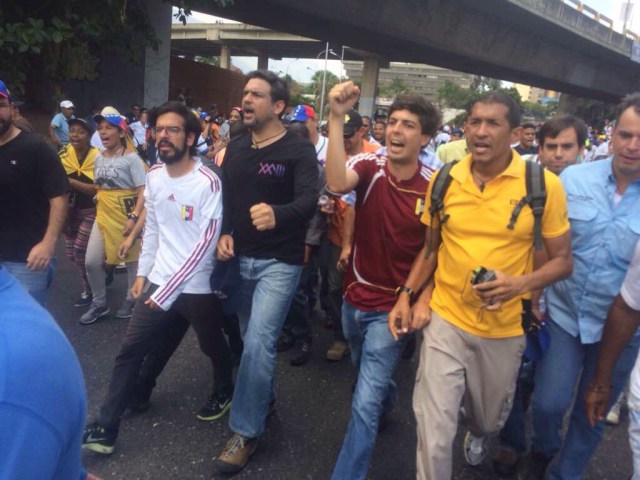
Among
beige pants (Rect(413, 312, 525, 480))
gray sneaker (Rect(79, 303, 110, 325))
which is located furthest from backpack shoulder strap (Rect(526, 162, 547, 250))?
gray sneaker (Rect(79, 303, 110, 325))

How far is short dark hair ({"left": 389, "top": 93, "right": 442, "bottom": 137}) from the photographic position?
282 centimetres

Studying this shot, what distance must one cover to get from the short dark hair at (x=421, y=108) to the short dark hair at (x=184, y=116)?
49.1 inches

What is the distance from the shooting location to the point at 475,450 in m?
3.11

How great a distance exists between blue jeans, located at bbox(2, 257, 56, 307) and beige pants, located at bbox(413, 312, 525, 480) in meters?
2.46

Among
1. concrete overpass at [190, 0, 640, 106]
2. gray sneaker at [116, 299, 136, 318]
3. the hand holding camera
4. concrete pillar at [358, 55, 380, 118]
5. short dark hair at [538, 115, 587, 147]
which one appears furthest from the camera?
concrete pillar at [358, 55, 380, 118]

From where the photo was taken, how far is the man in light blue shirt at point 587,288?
8.44 ft

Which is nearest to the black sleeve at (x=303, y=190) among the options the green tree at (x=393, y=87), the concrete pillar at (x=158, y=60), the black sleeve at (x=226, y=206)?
the black sleeve at (x=226, y=206)

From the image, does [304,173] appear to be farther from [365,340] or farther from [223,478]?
[223,478]

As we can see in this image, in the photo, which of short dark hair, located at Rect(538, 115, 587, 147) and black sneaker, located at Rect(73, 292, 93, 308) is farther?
black sneaker, located at Rect(73, 292, 93, 308)

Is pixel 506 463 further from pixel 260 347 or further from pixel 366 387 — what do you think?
pixel 260 347

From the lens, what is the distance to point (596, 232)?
8.63 feet

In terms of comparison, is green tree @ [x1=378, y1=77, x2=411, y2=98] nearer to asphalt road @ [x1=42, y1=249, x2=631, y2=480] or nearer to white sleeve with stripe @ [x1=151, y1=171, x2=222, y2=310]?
asphalt road @ [x1=42, y1=249, x2=631, y2=480]

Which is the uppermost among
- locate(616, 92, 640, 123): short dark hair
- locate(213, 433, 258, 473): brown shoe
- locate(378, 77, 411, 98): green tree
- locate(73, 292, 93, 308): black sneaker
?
locate(378, 77, 411, 98): green tree

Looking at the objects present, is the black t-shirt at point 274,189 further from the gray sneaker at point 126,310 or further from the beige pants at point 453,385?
the gray sneaker at point 126,310
